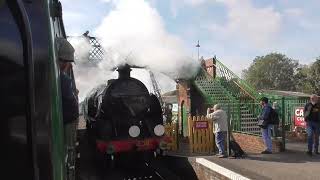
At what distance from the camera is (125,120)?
14914 mm

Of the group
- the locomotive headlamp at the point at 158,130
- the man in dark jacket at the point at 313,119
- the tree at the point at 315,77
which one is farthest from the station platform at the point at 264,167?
the tree at the point at 315,77

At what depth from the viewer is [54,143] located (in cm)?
232

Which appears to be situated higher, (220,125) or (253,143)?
(220,125)

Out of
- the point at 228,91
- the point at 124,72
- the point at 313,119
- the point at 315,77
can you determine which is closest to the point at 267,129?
the point at 313,119

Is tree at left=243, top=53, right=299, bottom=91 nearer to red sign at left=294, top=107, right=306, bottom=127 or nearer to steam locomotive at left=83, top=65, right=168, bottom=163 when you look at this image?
red sign at left=294, top=107, right=306, bottom=127

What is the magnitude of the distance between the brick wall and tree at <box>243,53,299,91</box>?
72.0 metres

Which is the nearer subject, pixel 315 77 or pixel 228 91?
pixel 228 91

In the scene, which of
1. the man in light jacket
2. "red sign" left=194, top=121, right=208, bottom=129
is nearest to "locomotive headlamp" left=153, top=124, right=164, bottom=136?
"red sign" left=194, top=121, right=208, bottom=129

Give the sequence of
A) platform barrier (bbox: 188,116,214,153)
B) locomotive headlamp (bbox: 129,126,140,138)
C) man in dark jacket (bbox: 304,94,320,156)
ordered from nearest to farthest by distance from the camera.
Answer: man in dark jacket (bbox: 304,94,320,156), locomotive headlamp (bbox: 129,126,140,138), platform barrier (bbox: 188,116,214,153)

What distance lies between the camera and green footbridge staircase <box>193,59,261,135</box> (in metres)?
18.2

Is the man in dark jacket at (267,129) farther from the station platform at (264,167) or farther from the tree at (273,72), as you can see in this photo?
the tree at (273,72)

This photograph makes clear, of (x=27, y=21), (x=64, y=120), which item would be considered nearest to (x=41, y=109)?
(x=27, y=21)

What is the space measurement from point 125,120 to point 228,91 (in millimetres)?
7815

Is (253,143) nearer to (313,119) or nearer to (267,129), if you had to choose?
(267,129)
